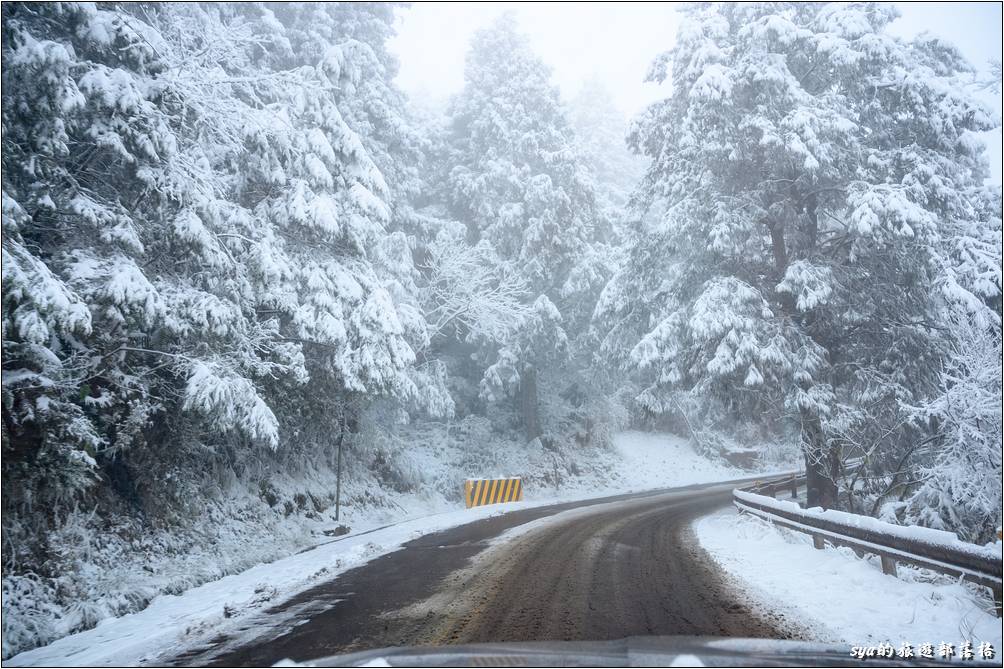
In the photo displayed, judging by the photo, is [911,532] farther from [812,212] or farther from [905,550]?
[812,212]

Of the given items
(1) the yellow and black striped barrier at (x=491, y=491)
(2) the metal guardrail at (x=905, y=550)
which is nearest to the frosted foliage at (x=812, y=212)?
(2) the metal guardrail at (x=905, y=550)

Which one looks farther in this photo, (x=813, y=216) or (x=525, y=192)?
(x=525, y=192)

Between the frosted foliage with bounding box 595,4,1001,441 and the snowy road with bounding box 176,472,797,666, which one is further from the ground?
the frosted foliage with bounding box 595,4,1001,441

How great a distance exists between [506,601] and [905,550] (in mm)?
4685

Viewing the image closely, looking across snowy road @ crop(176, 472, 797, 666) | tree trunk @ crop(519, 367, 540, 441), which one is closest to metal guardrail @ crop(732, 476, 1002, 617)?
snowy road @ crop(176, 472, 797, 666)

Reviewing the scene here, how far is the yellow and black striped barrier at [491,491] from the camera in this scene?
1866cm

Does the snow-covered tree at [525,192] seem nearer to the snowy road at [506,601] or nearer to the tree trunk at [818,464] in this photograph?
the tree trunk at [818,464]

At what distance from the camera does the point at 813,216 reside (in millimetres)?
13609

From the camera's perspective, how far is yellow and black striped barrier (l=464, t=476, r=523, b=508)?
1866 centimetres

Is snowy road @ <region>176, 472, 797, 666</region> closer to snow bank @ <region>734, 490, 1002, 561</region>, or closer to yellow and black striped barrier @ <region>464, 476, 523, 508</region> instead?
snow bank @ <region>734, 490, 1002, 561</region>

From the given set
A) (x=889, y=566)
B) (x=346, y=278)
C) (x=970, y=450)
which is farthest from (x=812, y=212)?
(x=346, y=278)

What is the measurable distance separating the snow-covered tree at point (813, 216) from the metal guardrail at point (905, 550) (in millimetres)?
3145

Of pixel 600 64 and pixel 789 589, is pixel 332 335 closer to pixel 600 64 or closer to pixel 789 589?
pixel 789 589

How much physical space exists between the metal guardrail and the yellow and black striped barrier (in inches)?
405
